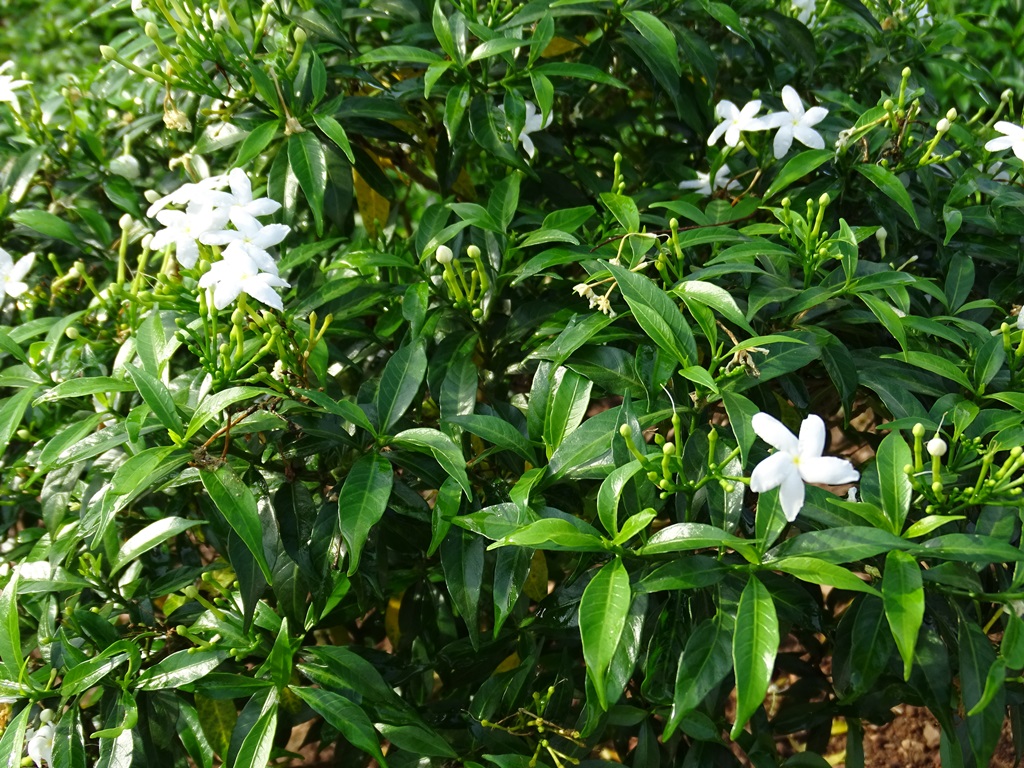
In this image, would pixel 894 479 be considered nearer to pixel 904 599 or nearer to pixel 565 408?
pixel 904 599

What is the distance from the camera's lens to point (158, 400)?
1130 millimetres

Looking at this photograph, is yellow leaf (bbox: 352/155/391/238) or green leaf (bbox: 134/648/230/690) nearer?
green leaf (bbox: 134/648/230/690)

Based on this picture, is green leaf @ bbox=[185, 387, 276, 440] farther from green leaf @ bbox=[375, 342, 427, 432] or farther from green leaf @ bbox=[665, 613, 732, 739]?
green leaf @ bbox=[665, 613, 732, 739]

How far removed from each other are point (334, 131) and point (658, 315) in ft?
1.97

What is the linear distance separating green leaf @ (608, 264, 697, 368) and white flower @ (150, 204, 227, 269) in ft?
1.85

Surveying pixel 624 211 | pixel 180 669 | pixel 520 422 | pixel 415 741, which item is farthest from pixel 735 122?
pixel 180 669

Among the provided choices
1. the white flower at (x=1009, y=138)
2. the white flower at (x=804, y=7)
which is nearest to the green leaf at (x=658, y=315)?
the white flower at (x=1009, y=138)

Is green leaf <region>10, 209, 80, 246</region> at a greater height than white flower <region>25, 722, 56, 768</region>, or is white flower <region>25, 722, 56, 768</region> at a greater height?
green leaf <region>10, 209, 80, 246</region>

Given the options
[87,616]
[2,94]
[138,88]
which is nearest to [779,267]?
[87,616]

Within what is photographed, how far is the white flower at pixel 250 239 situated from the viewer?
125cm

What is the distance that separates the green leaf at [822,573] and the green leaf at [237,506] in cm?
58

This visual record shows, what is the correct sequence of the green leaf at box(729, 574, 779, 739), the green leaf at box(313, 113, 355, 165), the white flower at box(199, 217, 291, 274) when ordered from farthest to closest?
the green leaf at box(313, 113, 355, 165)
the white flower at box(199, 217, 291, 274)
the green leaf at box(729, 574, 779, 739)

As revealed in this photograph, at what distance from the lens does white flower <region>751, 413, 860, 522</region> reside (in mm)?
963

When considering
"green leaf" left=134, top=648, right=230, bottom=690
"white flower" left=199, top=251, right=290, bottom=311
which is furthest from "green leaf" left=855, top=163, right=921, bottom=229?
"green leaf" left=134, top=648, right=230, bottom=690
